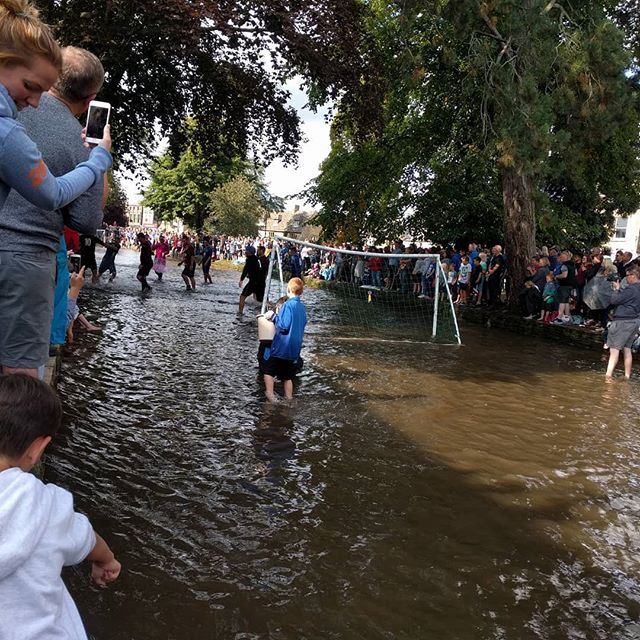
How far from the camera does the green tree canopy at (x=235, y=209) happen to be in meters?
64.9

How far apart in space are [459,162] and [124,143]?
13.6m

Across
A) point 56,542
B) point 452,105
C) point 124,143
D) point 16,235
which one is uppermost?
point 452,105

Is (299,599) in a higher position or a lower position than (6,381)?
lower

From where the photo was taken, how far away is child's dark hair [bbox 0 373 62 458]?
1.82 m

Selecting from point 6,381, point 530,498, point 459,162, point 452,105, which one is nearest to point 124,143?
point 452,105

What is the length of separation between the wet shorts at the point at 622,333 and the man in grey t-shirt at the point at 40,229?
10605 millimetres

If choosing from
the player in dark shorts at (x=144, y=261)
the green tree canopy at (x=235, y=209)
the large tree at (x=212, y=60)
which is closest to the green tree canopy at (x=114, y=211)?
the green tree canopy at (x=235, y=209)

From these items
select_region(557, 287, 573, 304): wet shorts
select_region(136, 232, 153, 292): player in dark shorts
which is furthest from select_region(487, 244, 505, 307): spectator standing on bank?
select_region(136, 232, 153, 292): player in dark shorts

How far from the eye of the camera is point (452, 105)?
2423cm

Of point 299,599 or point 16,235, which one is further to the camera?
point 299,599

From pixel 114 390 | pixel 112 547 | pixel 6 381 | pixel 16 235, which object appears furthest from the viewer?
pixel 114 390

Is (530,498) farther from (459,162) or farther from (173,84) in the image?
(459,162)

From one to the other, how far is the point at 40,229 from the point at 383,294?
65.3 feet

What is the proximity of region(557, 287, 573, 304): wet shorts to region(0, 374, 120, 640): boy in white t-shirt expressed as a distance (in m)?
17.6
